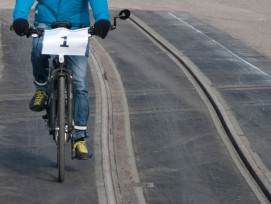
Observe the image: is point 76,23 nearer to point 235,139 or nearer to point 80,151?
point 80,151

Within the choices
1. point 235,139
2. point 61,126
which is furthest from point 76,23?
point 235,139

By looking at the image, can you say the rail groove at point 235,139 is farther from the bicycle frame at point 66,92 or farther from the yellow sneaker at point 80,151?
the bicycle frame at point 66,92

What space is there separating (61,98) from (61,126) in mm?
244

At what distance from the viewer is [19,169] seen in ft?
28.2

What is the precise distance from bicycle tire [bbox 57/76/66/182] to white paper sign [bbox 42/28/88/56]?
0.26 metres

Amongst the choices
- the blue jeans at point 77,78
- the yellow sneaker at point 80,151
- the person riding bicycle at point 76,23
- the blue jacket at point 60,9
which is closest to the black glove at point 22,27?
the person riding bicycle at point 76,23

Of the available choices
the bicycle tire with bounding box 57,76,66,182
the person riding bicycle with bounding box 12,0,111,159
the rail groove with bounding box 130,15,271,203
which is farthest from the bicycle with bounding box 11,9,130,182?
the rail groove with bounding box 130,15,271,203

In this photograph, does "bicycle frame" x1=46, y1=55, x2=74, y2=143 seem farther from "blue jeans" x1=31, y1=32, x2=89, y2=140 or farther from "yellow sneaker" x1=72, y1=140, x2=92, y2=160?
"yellow sneaker" x1=72, y1=140, x2=92, y2=160

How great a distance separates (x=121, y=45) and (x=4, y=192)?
1031 cm

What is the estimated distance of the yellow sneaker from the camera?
8.44 meters

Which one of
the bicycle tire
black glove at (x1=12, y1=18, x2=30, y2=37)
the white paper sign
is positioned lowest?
the bicycle tire

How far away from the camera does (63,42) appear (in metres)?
7.90

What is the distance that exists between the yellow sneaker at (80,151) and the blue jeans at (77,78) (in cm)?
6

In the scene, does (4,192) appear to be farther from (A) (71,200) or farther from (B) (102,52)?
(B) (102,52)
